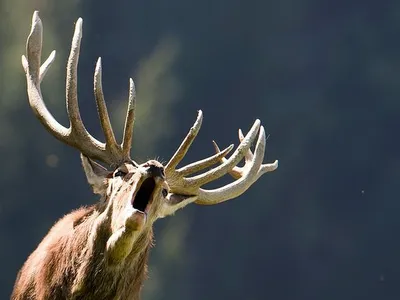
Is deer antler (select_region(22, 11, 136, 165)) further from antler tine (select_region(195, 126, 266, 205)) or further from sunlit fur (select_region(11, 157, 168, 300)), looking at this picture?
antler tine (select_region(195, 126, 266, 205))

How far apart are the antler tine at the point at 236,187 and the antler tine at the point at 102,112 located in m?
0.40

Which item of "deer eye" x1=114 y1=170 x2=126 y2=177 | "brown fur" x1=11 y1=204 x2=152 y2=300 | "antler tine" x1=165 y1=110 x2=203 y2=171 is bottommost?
"brown fur" x1=11 y1=204 x2=152 y2=300

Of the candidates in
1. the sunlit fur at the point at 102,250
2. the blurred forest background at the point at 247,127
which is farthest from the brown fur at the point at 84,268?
the blurred forest background at the point at 247,127

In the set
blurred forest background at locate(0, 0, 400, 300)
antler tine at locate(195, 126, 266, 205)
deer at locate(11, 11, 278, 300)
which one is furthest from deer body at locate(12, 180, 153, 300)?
blurred forest background at locate(0, 0, 400, 300)

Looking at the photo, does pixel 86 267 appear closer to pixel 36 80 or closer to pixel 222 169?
pixel 222 169

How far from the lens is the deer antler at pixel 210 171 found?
3639 millimetres

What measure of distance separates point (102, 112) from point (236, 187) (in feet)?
2.20

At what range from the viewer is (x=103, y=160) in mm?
3684

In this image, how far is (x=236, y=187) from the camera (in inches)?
157

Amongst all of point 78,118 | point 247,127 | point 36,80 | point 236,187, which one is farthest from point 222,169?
point 247,127

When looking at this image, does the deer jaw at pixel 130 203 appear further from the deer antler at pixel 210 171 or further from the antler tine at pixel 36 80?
the antler tine at pixel 36 80

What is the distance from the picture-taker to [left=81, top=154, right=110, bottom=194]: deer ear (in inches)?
143

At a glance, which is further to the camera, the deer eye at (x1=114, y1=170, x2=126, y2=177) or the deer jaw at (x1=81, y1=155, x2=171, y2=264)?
the deer eye at (x1=114, y1=170, x2=126, y2=177)

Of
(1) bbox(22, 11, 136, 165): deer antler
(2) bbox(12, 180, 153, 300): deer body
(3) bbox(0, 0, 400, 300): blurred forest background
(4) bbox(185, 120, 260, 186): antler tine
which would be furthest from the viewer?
(3) bbox(0, 0, 400, 300): blurred forest background
